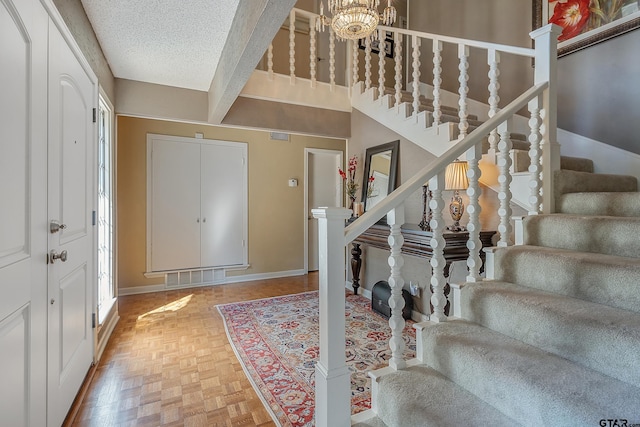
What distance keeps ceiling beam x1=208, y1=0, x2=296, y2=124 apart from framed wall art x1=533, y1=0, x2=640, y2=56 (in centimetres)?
268

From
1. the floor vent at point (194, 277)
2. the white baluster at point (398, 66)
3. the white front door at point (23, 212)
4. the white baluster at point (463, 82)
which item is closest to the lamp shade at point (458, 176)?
the white baluster at point (463, 82)

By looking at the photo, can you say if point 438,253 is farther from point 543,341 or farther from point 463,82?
point 463,82

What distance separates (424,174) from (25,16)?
5.74 ft

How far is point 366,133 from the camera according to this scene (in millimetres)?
3586

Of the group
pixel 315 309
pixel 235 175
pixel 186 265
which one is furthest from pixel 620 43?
pixel 186 265

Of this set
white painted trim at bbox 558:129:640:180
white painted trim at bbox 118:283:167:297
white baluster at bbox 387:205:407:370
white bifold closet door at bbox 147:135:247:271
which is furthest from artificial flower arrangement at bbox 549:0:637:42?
white painted trim at bbox 118:283:167:297

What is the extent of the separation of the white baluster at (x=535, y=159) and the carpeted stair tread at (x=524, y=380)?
2.95ft

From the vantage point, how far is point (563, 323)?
1161mm

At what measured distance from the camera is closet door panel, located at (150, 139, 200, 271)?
4.10 m

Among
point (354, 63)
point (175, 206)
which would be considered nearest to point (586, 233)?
point (354, 63)

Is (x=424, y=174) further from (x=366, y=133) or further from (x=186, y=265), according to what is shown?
(x=186, y=265)

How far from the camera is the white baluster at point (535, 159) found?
180 centimetres

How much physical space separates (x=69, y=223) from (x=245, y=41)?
54.6 inches

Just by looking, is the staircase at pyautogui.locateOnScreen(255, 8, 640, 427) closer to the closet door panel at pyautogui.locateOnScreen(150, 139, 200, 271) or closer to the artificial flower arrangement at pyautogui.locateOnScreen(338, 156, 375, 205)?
the artificial flower arrangement at pyautogui.locateOnScreen(338, 156, 375, 205)
